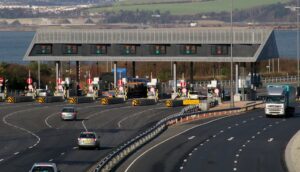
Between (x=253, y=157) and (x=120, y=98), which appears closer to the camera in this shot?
(x=253, y=157)

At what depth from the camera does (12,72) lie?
515 ft

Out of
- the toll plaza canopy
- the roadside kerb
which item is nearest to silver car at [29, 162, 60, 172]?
the roadside kerb

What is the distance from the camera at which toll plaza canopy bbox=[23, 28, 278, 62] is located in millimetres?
125875

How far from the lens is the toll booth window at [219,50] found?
12850cm

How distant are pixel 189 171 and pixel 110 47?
78.2m

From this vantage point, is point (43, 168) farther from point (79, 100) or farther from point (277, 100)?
point (79, 100)

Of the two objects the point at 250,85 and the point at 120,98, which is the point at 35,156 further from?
the point at 250,85

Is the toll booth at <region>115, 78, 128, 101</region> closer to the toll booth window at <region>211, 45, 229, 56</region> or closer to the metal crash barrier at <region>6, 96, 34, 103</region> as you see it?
the metal crash barrier at <region>6, 96, 34, 103</region>

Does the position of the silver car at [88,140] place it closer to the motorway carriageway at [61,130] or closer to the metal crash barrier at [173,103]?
the motorway carriageway at [61,130]

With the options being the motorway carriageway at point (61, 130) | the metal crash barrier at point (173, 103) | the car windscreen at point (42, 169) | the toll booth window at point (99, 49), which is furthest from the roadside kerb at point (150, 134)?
the toll booth window at point (99, 49)

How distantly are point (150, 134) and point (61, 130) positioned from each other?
10.0 m

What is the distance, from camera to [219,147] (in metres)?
71.2

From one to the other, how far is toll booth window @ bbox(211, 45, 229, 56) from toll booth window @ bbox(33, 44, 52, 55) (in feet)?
73.8

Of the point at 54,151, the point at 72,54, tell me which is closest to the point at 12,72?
the point at 72,54
